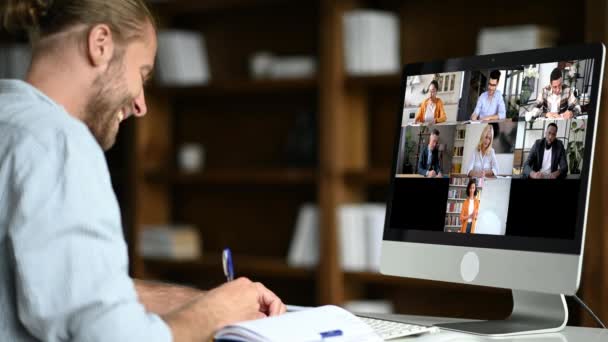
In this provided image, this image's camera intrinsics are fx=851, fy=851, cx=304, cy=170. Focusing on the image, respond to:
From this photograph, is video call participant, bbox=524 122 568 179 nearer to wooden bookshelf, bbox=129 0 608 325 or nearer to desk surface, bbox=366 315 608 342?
desk surface, bbox=366 315 608 342

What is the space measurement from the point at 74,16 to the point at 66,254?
43cm

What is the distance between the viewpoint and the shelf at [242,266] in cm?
367

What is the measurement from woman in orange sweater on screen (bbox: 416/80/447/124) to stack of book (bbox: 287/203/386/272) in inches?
64.3

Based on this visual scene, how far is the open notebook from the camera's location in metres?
1.24

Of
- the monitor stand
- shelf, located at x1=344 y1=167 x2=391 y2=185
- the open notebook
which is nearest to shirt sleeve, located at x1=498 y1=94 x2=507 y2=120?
the monitor stand

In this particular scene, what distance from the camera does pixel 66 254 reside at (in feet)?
3.53

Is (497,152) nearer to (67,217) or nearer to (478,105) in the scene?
(478,105)

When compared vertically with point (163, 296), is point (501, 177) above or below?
above

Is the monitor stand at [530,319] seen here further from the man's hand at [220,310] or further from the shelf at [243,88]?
the shelf at [243,88]

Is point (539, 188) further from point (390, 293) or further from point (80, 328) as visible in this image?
point (390, 293)

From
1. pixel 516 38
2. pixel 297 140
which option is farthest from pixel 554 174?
pixel 297 140

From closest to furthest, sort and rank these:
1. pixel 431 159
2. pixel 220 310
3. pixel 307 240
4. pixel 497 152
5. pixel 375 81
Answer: pixel 220 310 < pixel 497 152 < pixel 431 159 < pixel 375 81 < pixel 307 240

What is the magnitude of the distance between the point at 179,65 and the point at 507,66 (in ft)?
8.61

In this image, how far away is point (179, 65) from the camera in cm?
407
